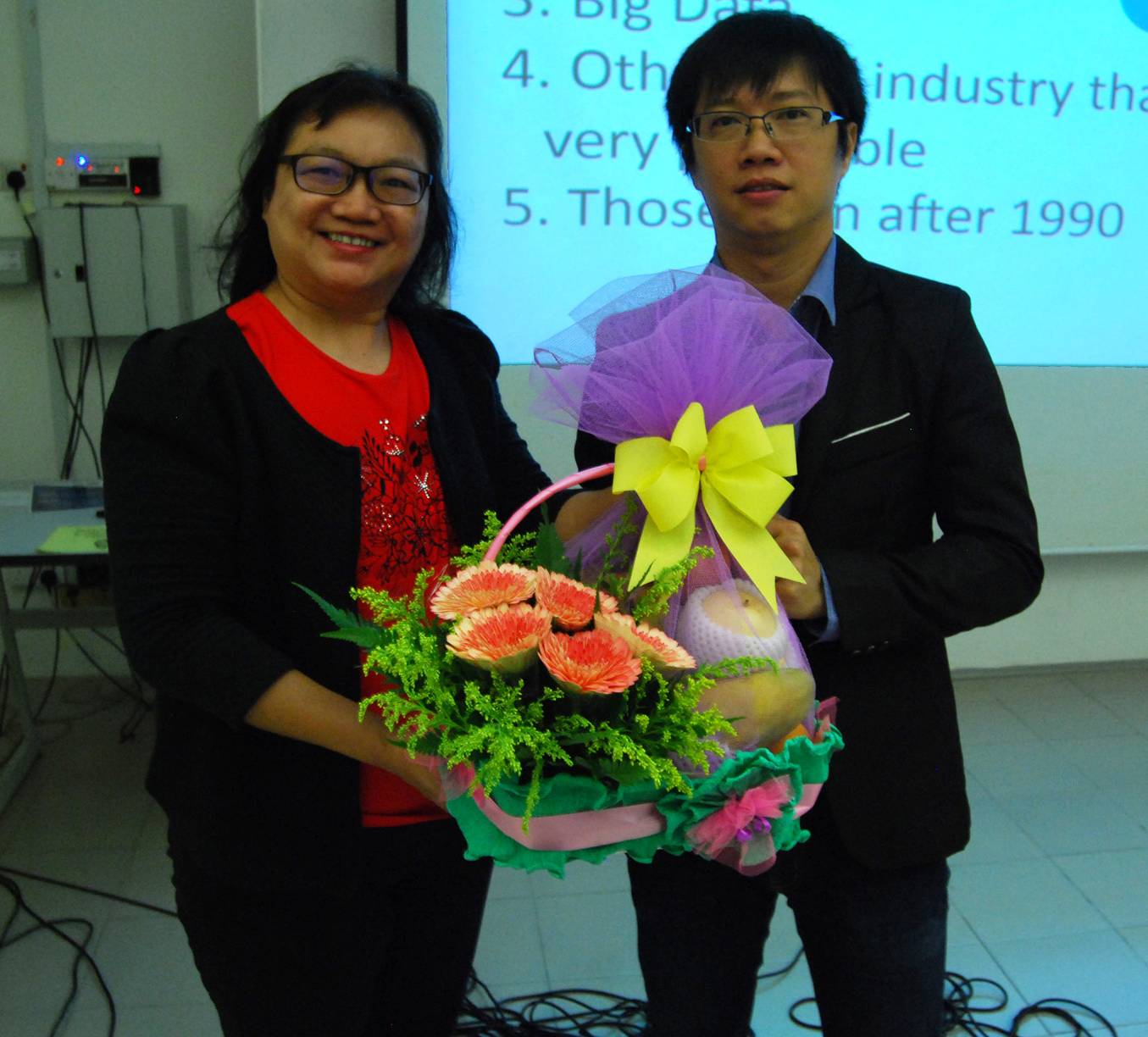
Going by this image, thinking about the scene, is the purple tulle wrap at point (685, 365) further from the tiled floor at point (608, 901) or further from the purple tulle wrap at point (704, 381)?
the tiled floor at point (608, 901)

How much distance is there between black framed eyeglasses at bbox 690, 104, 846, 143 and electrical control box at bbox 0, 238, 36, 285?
2.58 meters

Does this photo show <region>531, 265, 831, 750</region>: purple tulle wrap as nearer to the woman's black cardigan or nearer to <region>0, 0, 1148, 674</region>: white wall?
the woman's black cardigan

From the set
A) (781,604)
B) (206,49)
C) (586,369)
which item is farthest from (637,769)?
(206,49)

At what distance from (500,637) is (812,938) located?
2.05 feet

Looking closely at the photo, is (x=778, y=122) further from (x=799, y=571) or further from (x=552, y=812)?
(x=552, y=812)

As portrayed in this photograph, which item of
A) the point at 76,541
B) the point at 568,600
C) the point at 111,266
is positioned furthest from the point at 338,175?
the point at 111,266

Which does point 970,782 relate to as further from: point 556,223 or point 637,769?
point 637,769

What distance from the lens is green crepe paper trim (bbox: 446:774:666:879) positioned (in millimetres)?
792

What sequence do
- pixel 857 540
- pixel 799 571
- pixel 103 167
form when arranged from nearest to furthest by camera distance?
pixel 799 571, pixel 857 540, pixel 103 167

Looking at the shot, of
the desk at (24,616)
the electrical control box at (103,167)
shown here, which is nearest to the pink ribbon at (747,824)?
the desk at (24,616)

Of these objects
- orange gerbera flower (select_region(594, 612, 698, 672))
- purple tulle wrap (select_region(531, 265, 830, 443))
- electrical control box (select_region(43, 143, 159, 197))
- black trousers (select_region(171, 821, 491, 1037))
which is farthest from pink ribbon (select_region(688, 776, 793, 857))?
electrical control box (select_region(43, 143, 159, 197))

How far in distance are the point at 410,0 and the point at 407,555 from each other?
6.45 feet

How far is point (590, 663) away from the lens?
76 cm

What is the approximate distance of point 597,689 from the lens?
74 centimetres
